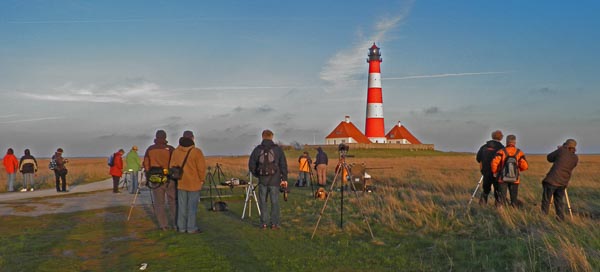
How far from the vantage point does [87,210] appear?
1394 cm

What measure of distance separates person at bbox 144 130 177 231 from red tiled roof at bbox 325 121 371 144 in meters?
63.2

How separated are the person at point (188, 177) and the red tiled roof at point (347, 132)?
63877 mm

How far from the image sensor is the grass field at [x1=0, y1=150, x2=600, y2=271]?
723cm

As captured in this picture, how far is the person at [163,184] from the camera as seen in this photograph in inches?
412

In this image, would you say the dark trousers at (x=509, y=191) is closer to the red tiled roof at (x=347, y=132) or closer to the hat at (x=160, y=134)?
the hat at (x=160, y=134)

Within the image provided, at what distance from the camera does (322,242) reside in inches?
357

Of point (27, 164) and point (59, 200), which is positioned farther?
point (27, 164)

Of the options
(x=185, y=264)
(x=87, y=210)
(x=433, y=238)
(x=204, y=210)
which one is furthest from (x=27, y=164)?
(x=433, y=238)

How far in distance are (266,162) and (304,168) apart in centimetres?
1174

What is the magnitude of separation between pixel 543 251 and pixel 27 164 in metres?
19.0

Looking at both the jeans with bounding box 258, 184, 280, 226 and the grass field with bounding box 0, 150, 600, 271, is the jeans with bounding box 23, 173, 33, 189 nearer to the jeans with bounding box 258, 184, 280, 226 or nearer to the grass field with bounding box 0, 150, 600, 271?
the grass field with bounding box 0, 150, 600, 271

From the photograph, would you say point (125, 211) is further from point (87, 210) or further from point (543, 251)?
point (543, 251)

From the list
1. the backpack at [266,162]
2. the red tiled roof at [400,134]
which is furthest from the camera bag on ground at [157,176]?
the red tiled roof at [400,134]

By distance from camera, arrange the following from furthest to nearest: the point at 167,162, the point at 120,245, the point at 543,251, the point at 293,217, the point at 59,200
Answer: the point at 59,200 → the point at 293,217 → the point at 167,162 → the point at 120,245 → the point at 543,251
